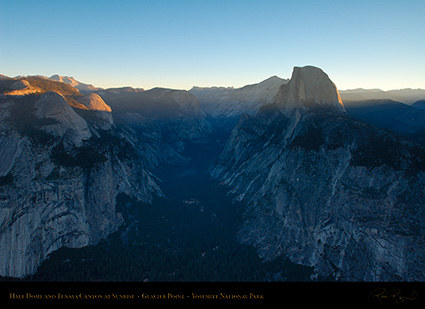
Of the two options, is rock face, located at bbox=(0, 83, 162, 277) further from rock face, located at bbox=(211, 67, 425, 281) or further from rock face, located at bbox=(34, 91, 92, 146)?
rock face, located at bbox=(211, 67, 425, 281)

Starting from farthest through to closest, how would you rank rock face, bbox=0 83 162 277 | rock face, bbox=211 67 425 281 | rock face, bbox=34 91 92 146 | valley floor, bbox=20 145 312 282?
rock face, bbox=34 91 92 146 < valley floor, bbox=20 145 312 282 < rock face, bbox=0 83 162 277 < rock face, bbox=211 67 425 281

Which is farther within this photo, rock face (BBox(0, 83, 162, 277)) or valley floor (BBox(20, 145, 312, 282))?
valley floor (BBox(20, 145, 312, 282))

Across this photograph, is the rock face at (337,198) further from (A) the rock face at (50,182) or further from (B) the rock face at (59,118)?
(B) the rock face at (59,118)

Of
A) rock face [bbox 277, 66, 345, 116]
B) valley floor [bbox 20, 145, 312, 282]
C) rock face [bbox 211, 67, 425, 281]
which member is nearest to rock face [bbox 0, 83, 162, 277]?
valley floor [bbox 20, 145, 312, 282]

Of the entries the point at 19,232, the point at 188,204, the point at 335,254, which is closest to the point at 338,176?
the point at 335,254

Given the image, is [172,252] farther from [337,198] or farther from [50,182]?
[337,198]

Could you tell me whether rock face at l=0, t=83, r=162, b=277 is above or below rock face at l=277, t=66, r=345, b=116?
below

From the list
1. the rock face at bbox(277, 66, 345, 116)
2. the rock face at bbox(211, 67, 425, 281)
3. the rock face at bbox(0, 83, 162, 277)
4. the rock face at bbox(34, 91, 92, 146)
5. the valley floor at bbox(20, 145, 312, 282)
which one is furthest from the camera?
the rock face at bbox(277, 66, 345, 116)

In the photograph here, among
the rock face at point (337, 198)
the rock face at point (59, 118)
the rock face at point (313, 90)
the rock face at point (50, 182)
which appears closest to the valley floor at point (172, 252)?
the rock face at point (50, 182)

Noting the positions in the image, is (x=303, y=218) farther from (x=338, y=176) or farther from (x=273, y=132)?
(x=273, y=132)
